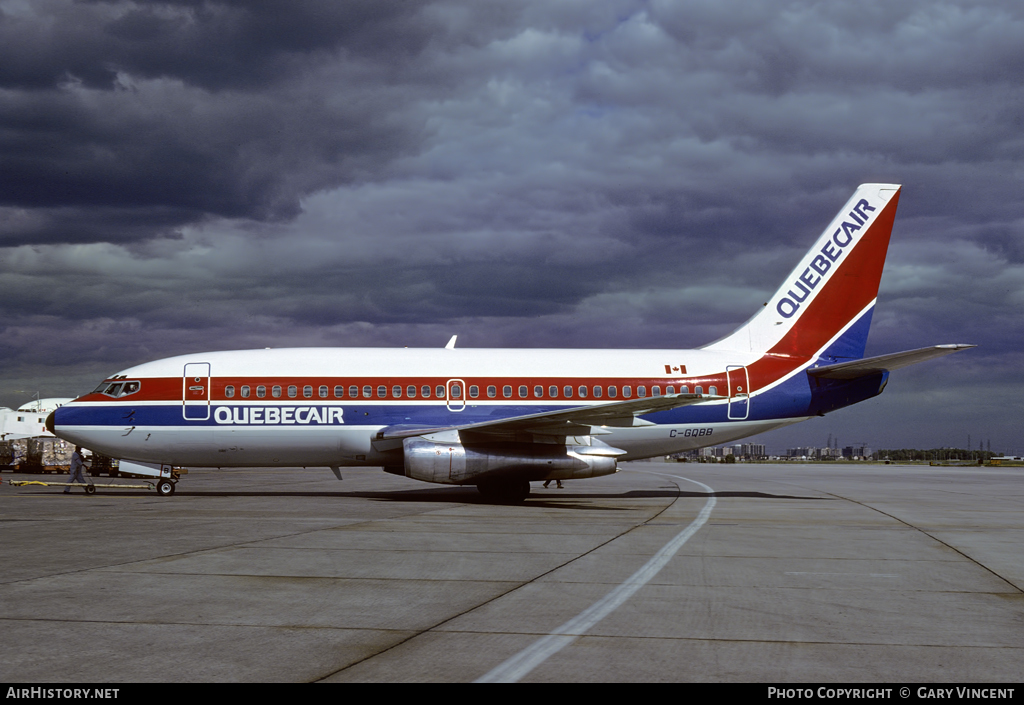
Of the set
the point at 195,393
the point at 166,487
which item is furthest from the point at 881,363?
the point at 166,487

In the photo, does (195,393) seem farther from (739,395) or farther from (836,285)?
(836,285)

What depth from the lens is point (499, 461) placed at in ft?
75.5

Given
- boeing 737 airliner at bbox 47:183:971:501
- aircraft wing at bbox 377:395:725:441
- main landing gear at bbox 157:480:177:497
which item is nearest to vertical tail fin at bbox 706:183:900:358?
boeing 737 airliner at bbox 47:183:971:501

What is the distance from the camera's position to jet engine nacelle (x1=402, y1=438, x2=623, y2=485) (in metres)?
22.6

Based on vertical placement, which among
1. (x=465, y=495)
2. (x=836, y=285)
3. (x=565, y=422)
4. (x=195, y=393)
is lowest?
(x=465, y=495)

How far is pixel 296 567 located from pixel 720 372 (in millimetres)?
18801

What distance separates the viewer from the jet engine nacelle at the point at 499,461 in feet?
74.0

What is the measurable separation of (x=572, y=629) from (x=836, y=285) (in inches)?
931

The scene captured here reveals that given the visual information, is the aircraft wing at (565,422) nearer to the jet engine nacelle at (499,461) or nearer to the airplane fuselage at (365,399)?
the jet engine nacelle at (499,461)

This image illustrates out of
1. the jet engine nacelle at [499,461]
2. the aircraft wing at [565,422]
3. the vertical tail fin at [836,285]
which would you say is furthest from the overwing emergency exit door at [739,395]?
the jet engine nacelle at [499,461]

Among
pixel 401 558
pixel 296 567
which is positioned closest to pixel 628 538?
pixel 401 558

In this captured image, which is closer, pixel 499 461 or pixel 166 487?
pixel 499 461

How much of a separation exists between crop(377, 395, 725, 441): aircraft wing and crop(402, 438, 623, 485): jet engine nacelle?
479 mm

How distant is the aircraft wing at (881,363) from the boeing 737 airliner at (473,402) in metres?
0.07
